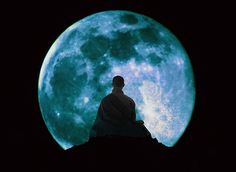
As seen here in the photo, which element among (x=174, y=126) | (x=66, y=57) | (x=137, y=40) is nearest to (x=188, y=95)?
(x=174, y=126)

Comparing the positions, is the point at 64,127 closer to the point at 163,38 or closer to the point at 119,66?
the point at 119,66

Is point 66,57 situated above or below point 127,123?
above

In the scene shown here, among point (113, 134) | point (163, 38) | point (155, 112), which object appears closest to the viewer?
point (113, 134)

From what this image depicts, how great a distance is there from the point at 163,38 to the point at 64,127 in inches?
156

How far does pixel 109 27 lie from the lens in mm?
14633

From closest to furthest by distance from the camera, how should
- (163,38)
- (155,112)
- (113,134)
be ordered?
(113,134) < (155,112) < (163,38)

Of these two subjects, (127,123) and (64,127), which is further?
(64,127)

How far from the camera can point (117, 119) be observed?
36.5ft

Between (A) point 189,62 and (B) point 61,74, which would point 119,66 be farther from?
(A) point 189,62

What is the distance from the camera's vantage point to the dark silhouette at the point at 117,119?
10891 millimetres

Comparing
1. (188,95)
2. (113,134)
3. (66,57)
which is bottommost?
(113,134)

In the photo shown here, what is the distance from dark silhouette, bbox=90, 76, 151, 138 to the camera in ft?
35.7

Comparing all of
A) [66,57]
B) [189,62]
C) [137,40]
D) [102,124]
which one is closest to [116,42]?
[137,40]

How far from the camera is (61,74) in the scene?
14.3 m
